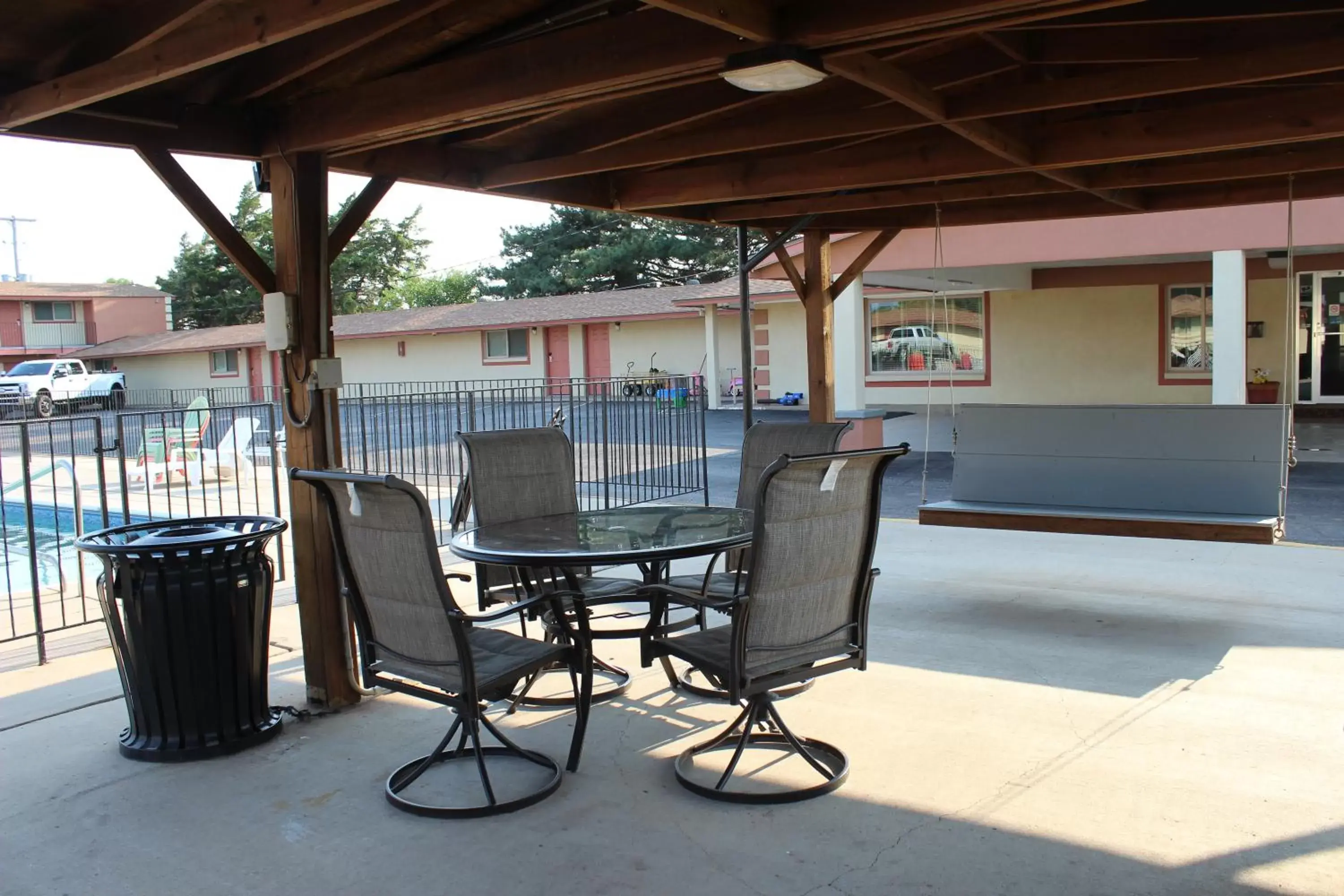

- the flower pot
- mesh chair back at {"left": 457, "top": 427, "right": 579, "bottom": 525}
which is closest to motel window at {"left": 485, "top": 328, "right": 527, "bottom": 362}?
the flower pot

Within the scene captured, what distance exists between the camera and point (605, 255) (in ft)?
122

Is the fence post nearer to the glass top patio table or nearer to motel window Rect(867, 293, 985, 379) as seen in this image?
the glass top patio table

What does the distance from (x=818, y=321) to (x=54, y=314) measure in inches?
1522

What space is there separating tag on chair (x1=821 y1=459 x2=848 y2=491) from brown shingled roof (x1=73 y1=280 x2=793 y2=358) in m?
18.2

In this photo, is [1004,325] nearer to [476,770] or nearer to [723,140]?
[723,140]

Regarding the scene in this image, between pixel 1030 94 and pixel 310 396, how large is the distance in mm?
3180

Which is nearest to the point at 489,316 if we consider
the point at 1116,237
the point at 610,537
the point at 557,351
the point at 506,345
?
the point at 506,345

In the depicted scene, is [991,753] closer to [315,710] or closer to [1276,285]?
[315,710]

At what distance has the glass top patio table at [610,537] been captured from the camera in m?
3.75

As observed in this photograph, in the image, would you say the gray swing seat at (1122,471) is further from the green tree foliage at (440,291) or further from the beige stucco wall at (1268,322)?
the green tree foliage at (440,291)

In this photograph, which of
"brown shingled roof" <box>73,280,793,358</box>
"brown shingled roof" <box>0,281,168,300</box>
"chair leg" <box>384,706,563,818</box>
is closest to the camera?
"chair leg" <box>384,706,563,818</box>

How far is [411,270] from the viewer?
46219 mm

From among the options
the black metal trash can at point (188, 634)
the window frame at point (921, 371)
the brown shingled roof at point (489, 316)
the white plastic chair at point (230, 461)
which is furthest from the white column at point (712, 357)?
the black metal trash can at point (188, 634)

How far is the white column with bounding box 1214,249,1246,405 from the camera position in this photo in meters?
12.5
